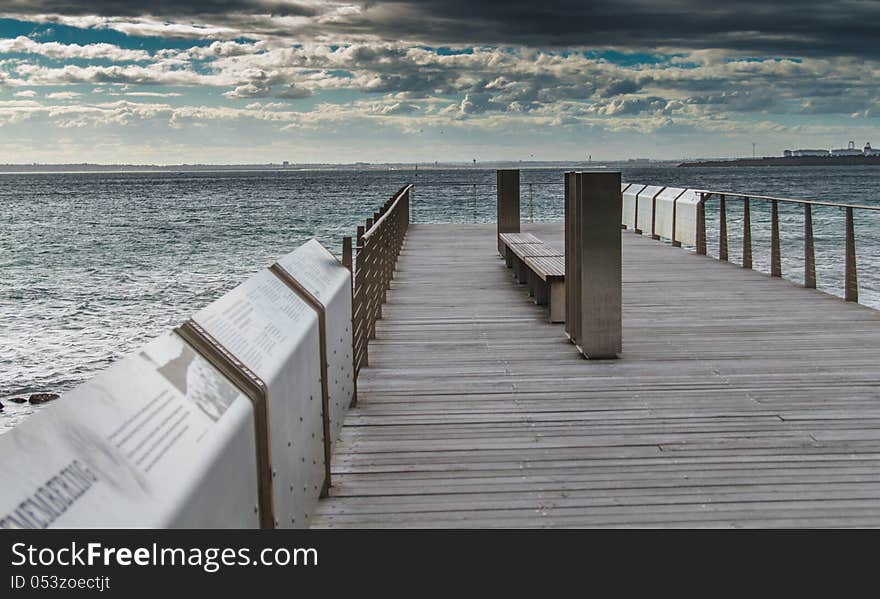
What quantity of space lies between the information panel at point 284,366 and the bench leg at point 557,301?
4622 millimetres

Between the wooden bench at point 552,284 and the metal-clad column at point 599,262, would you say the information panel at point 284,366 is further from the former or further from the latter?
the wooden bench at point 552,284

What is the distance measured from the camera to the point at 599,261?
6.95 m

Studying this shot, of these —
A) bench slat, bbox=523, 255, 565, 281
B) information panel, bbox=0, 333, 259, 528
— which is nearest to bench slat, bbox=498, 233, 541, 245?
bench slat, bbox=523, 255, 565, 281

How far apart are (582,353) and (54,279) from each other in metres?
30.2

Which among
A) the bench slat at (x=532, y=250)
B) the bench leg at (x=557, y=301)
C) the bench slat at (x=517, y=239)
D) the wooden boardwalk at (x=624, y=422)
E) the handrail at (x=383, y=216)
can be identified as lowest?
the wooden boardwalk at (x=624, y=422)

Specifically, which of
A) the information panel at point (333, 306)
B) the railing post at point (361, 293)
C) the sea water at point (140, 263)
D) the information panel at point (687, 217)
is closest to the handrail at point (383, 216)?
the railing post at point (361, 293)

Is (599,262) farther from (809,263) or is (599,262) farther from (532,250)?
(809,263)

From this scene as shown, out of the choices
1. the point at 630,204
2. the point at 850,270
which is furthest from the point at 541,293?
the point at 630,204

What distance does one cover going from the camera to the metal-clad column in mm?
6820

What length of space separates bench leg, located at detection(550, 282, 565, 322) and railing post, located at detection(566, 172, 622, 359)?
1321mm

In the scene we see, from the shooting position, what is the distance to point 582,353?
727 cm

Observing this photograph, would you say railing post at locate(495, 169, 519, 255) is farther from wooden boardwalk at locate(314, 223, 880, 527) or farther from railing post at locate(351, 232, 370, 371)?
railing post at locate(351, 232, 370, 371)

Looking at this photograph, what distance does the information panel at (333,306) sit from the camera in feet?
15.2

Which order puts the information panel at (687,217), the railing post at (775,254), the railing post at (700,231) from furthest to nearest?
the information panel at (687,217) → the railing post at (700,231) → the railing post at (775,254)
